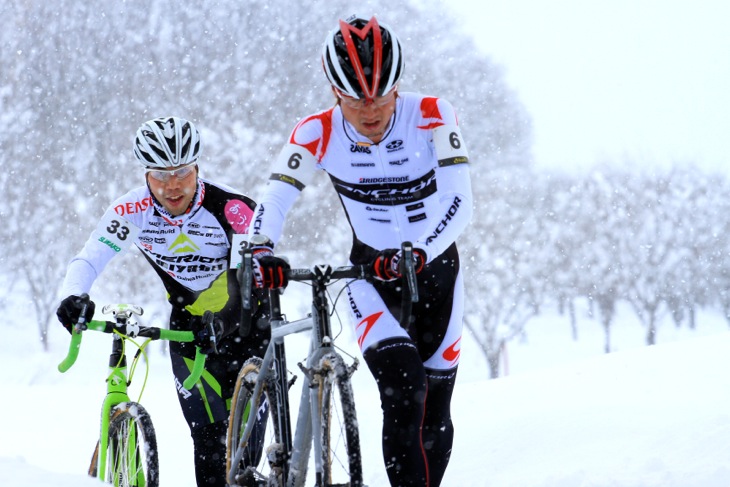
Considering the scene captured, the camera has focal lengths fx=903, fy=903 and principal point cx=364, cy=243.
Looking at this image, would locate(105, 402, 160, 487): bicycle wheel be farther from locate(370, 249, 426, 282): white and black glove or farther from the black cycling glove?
locate(370, 249, 426, 282): white and black glove

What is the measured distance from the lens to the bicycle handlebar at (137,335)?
440 centimetres

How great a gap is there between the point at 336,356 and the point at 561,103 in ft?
285

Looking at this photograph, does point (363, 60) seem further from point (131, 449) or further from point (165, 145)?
point (131, 449)

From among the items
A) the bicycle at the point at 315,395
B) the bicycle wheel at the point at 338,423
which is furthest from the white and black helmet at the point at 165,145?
the bicycle wheel at the point at 338,423

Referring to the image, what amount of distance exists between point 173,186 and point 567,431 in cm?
376

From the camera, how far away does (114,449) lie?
477cm

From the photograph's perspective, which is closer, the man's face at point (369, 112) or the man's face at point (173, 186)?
the man's face at point (369, 112)

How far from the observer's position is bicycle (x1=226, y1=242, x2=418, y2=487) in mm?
3594

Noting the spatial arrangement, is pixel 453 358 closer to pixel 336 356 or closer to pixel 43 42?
pixel 336 356

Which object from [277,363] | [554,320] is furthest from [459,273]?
[554,320]

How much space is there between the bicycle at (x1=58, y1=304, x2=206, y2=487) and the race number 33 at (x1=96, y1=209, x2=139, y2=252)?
59 cm

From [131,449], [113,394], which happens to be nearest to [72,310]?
[113,394]

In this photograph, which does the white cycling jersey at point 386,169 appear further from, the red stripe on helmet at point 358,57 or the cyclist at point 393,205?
the red stripe on helmet at point 358,57

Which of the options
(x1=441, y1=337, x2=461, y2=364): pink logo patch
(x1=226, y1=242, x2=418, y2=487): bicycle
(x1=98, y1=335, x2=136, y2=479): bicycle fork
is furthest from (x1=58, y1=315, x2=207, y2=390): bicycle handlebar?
(x1=441, y1=337, x2=461, y2=364): pink logo patch
